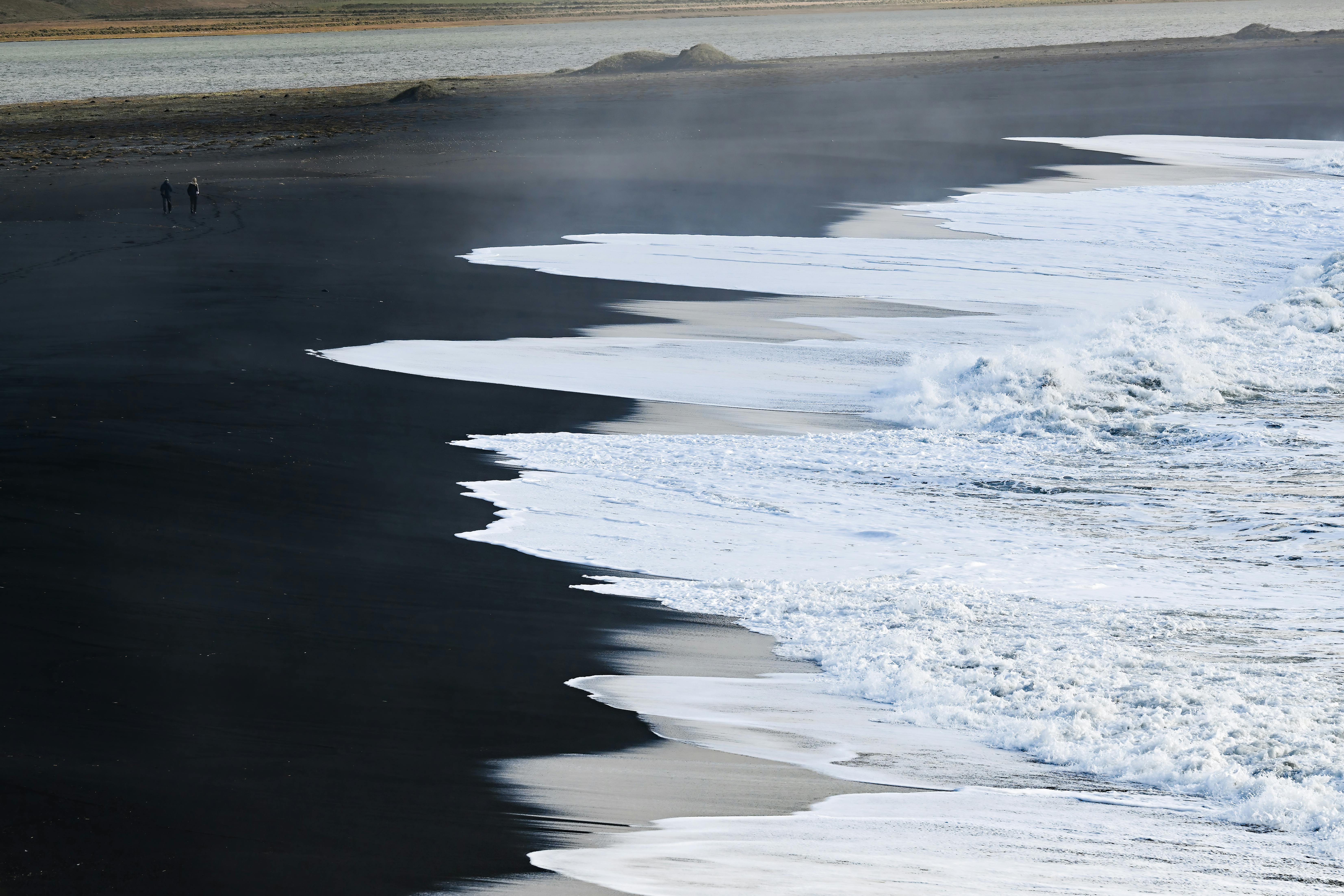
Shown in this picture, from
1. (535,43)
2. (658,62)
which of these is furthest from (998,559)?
(535,43)

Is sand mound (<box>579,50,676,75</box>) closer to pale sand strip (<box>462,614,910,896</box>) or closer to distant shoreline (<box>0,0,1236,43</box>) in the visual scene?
pale sand strip (<box>462,614,910,896</box>)

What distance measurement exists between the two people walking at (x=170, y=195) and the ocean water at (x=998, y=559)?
31.8 ft

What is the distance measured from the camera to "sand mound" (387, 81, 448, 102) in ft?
163

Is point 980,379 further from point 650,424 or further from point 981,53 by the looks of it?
point 981,53

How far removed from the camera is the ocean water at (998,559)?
712 cm

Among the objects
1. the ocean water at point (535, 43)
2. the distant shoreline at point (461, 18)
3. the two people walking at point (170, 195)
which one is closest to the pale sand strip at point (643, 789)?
the two people walking at point (170, 195)

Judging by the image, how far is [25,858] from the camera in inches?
261

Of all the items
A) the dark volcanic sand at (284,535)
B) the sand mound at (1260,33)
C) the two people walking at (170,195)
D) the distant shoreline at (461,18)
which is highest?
the distant shoreline at (461,18)

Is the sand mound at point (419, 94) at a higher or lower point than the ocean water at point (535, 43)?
lower

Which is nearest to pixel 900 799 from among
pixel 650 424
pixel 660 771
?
Result: pixel 660 771

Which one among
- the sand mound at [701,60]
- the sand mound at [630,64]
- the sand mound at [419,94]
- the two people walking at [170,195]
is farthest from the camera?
the sand mound at [701,60]

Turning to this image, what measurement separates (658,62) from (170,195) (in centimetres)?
3906

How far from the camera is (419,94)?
50.1 metres

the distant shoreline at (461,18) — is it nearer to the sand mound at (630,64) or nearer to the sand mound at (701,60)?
the sand mound at (630,64)
